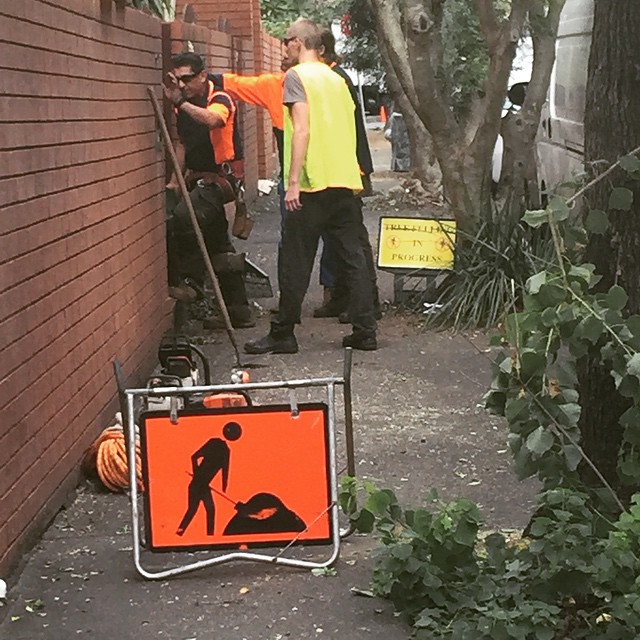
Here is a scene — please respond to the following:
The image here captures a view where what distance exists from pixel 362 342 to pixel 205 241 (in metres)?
1.60

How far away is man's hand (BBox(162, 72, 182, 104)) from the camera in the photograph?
383 inches

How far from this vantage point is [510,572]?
424 centimetres

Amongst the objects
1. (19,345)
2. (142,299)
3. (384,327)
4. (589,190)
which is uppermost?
(589,190)

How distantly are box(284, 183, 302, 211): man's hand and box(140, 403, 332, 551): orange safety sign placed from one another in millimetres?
3959

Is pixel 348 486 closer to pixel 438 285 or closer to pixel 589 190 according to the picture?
pixel 589 190

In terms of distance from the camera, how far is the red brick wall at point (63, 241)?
507cm

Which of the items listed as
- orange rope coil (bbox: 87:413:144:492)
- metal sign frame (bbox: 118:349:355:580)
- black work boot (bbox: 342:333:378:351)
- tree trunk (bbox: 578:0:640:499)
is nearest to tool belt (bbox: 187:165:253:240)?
black work boot (bbox: 342:333:378:351)

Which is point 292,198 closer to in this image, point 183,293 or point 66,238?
point 183,293

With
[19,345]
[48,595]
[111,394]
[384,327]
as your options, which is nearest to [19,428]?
[19,345]

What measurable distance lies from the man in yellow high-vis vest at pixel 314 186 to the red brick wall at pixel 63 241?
95 cm

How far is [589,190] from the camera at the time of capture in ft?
14.8

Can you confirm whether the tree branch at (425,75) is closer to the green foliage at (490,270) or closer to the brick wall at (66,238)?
the green foliage at (490,270)

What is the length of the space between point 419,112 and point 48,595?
7252mm

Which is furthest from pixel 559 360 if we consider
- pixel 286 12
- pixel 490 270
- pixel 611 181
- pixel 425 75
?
pixel 286 12
